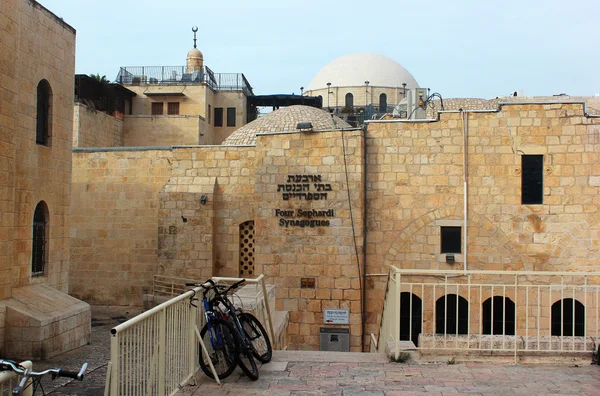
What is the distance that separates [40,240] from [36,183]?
1066mm

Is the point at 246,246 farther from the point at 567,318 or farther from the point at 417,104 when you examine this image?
the point at 567,318

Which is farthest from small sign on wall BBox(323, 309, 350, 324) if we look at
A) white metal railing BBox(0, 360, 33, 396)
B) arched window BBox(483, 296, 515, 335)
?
white metal railing BBox(0, 360, 33, 396)

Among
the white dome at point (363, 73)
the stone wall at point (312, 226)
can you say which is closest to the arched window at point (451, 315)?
the stone wall at point (312, 226)

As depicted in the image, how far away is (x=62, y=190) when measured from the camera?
1101 centimetres

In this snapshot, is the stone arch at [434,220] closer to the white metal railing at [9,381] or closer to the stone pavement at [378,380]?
the stone pavement at [378,380]

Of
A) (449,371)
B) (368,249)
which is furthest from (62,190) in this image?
(449,371)

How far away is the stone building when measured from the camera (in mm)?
8547

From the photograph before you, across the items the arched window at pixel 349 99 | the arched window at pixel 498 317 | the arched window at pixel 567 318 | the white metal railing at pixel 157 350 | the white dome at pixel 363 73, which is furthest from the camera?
the white dome at pixel 363 73

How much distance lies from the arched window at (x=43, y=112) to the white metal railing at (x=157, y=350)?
18.6 feet

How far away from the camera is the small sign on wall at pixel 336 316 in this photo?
13.0m

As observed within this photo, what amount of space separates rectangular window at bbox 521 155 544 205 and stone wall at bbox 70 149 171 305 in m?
8.77

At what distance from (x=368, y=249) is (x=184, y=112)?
18811 millimetres

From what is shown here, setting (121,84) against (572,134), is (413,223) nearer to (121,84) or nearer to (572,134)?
(572,134)

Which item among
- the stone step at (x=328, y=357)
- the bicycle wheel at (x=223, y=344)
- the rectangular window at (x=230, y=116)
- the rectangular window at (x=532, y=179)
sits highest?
the rectangular window at (x=230, y=116)
